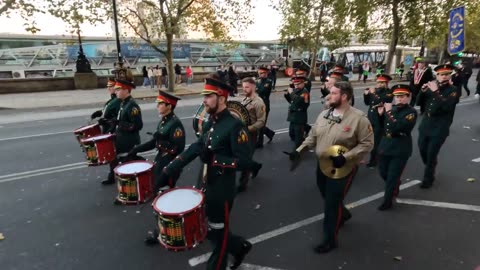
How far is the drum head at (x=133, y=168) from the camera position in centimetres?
421

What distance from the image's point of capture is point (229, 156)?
3.27 metres

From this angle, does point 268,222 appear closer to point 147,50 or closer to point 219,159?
point 219,159

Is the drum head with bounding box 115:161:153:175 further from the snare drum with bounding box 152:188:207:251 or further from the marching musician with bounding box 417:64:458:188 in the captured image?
the marching musician with bounding box 417:64:458:188

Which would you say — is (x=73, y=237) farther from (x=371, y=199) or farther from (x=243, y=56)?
(x=243, y=56)

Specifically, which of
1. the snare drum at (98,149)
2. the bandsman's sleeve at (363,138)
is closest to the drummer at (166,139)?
the snare drum at (98,149)

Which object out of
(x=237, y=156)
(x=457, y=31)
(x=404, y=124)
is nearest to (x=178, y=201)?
(x=237, y=156)

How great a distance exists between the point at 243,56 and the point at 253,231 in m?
34.5

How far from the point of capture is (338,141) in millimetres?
3754

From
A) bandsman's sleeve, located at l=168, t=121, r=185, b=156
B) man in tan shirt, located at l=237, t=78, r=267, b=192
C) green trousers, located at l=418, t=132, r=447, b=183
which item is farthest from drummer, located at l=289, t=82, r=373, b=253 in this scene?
green trousers, located at l=418, t=132, r=447, b=183

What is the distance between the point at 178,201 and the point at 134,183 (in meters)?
1.17

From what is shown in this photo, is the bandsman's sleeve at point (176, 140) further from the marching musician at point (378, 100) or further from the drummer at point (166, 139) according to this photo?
the marching musician at point (378, 100)

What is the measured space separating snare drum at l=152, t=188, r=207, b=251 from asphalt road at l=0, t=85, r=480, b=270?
84 centimetres

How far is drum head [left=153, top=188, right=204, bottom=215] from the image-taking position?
3076 mm

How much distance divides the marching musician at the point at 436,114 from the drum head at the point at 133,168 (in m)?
4.79
